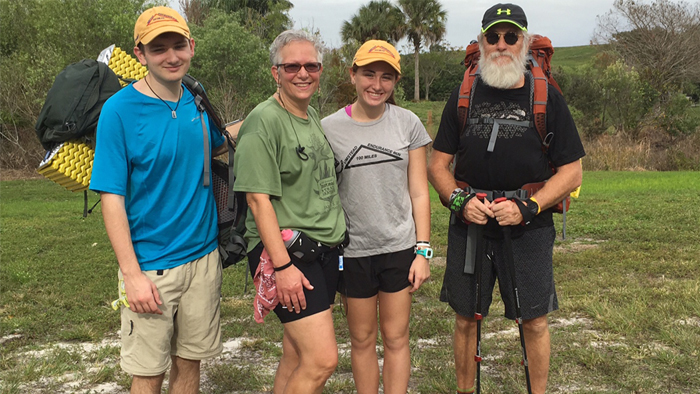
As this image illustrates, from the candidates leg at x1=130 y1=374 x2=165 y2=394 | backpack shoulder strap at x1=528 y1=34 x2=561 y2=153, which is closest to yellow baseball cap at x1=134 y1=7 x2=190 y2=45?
leg at x1=130 y1=374 x2=165 y2=394

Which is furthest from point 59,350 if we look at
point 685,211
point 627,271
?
point 685,211

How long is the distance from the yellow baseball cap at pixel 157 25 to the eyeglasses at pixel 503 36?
1688 mm

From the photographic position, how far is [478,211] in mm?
3135

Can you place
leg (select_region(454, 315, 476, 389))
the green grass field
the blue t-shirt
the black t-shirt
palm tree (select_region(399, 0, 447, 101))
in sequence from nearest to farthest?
the blue t-shirt → the black t-shirt → leg (select_region(454, 315, 476, 389)) → the green grass field → palm tree (select_region(399, 0, 447, 101))

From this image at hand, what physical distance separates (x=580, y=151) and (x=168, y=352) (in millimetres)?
2457

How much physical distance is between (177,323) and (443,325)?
107 inches

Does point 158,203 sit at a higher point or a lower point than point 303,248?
higher

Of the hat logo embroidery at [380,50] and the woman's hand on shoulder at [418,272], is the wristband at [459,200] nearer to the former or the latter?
the woman's hand on shoulder at [418,272]

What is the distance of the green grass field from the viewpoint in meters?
3.92

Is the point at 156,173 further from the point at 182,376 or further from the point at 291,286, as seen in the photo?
the point at 182,376

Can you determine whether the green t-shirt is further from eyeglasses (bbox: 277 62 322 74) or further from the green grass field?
the green grass field

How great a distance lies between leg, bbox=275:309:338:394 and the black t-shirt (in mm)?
1256

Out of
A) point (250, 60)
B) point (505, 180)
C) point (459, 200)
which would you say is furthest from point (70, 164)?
point (250, 60)

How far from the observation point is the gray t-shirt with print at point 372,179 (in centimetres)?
298
